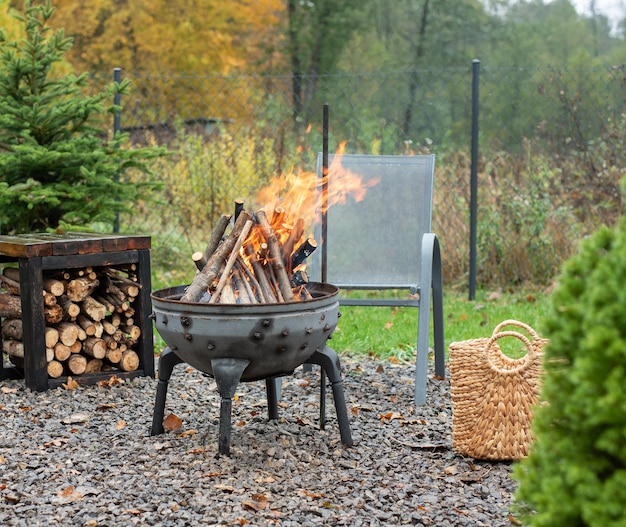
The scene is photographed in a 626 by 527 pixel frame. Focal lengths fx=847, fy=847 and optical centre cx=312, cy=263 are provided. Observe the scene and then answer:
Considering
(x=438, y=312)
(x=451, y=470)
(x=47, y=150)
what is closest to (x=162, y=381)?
(x=451, y=470)

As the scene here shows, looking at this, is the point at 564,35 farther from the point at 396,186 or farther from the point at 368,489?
the point at 368,489

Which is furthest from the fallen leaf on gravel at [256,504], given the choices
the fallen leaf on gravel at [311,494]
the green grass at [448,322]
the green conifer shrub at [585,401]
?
the green grass at [448,322]

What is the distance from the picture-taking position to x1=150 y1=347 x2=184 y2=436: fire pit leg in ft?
10.2

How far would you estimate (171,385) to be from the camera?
13.2 ft

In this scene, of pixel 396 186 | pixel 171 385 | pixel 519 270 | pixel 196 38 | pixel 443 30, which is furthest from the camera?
pixel 443 30

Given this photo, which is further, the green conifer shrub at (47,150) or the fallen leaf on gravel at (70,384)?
the green conifer shrub at (47,150)

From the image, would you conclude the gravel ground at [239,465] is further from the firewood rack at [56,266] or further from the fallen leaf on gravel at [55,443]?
the firewood rack at [56,266]

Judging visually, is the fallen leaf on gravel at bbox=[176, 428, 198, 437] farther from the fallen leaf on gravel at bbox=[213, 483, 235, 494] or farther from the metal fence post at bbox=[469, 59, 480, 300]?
the metal fence post at bbox=[469, 59, 480, 300]

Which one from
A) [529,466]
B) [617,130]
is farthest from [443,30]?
[529,466]

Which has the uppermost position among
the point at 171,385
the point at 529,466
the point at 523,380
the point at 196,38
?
the point at 196,38

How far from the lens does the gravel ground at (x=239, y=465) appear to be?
251 cm

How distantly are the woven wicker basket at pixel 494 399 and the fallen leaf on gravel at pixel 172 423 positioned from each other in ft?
3.52

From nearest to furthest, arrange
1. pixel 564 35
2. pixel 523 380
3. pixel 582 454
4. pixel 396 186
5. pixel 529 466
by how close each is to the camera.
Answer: pixel 582 454 < pixel 529 466 < pixel 523 380 < pixel 396 186 < pixel 564 35

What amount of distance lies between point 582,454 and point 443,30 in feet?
59.2
